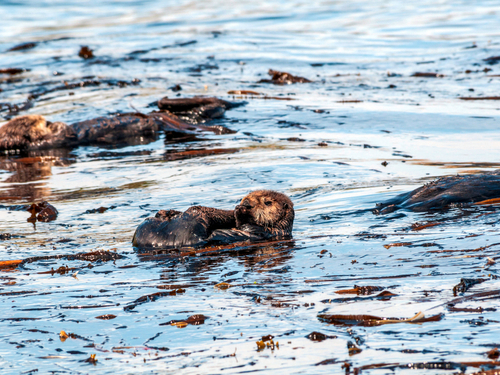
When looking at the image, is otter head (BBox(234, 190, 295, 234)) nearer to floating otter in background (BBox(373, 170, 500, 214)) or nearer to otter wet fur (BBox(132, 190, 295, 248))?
otter wet fur (BBox(132, 190, 295, 248))

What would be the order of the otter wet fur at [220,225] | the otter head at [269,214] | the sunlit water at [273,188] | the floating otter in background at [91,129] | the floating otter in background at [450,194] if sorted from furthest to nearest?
1. the floating otter in background at [91,129]
2. the floating otter in background at [450,194]
3. the otter head at [269,214]
4. the otter wet fur at [220,225]
5. the sunlit water at [273,188]

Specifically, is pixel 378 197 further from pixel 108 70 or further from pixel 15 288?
pixel 108 70

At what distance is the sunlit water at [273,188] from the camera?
2773 mm

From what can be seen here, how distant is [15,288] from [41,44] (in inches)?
747

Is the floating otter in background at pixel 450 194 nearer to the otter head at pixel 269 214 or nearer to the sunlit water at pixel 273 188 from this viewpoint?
the sunlit water at pixel 273 188

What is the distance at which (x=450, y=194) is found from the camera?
17.5 feet

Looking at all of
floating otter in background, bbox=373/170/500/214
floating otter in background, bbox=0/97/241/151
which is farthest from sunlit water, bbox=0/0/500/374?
floating otter in background, bbox=0/97/241/151

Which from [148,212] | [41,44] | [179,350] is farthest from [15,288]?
[41,44]

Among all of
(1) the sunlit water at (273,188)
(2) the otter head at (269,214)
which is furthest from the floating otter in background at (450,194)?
(2) the otter head at (269,214)

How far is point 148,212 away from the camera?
600 cm

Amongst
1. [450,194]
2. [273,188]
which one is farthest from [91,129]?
[450,194]

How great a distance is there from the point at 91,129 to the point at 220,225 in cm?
595

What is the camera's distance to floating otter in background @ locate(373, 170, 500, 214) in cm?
529

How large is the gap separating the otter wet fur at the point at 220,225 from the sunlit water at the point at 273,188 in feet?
0.80
